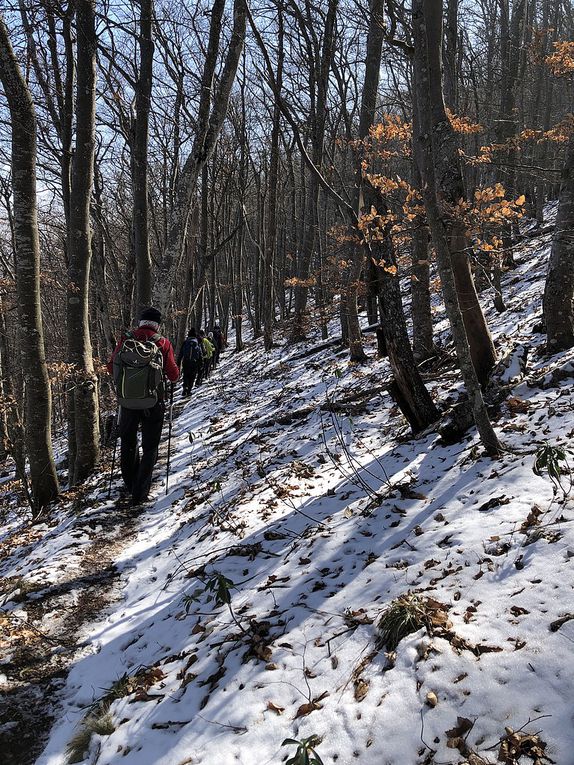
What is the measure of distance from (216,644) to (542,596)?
6.80 feet

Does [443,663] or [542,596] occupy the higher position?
[542,596]

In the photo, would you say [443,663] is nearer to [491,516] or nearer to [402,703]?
[402,703]

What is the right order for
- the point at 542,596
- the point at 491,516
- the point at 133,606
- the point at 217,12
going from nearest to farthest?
1. the point at 542,596
2. the point at 491,516
3. the point at 133,606
4. the point at 217,12

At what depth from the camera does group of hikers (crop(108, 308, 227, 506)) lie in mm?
5602

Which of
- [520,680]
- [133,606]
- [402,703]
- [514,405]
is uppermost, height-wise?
[514,405]

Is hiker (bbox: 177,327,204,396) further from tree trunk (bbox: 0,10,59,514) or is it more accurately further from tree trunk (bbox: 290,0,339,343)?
tree trunk (bbox: 0,10,59,514)

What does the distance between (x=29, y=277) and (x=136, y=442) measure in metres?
2.91

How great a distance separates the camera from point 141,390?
562 cm

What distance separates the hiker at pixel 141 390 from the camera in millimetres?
5602

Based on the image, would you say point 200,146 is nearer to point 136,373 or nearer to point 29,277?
point 29,277

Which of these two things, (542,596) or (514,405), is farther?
(514,405)

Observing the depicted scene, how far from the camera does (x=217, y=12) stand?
22.5 ft

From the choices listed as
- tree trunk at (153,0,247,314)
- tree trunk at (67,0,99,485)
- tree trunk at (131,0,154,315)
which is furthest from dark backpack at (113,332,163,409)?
tree trunk at (131,0,154,315)

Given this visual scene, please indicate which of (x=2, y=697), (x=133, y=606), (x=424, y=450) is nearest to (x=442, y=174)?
(x=424, y=450)
